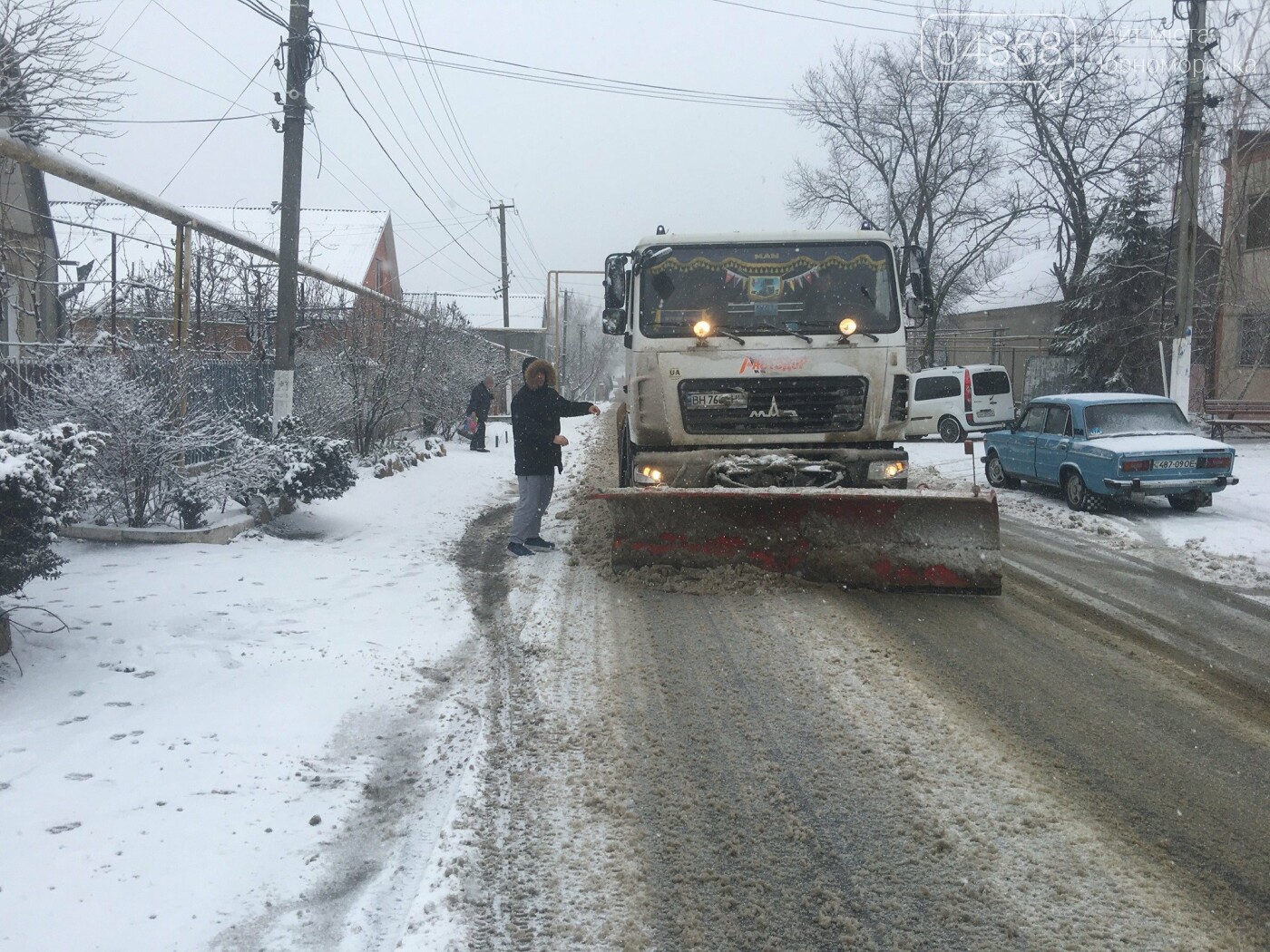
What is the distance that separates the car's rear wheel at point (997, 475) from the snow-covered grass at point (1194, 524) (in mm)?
163

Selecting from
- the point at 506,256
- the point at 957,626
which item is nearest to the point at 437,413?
the point at 957,626

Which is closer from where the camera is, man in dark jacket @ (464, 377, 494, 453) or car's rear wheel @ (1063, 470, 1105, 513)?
car's rear wheel @ (1063, 470, 1105, 513)

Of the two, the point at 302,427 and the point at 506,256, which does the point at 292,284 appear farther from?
the point at 506,256

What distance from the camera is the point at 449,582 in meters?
7.58

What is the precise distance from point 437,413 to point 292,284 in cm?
894

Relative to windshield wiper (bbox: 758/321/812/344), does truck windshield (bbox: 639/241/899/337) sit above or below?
above

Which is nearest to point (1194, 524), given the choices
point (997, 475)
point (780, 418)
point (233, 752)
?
point (997, 475)

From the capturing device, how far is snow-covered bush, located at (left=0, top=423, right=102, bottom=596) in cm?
436

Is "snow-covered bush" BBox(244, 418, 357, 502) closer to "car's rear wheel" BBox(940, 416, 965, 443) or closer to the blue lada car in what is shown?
the blue lada car

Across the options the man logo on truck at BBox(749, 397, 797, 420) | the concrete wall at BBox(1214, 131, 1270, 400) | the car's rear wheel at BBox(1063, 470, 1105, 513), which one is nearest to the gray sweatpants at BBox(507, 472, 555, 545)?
the man logo on truck at BBox(749, 397, 797, 420)

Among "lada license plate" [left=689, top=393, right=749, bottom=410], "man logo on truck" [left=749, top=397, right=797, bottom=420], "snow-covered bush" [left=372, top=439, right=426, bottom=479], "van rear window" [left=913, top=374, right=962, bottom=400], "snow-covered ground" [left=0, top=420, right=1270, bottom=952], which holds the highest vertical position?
"van rear window" [left=913, top=374, right=962, bottom=400]

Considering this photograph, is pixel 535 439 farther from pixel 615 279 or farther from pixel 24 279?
pixel 24 279

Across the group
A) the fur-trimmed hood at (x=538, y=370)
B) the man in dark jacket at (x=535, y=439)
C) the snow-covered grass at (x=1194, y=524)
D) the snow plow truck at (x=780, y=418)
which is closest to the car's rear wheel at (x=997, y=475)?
the snow-covered grass at (x=1194, y=524)

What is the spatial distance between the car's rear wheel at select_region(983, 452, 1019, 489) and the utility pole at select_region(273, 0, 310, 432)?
33.8 ft
